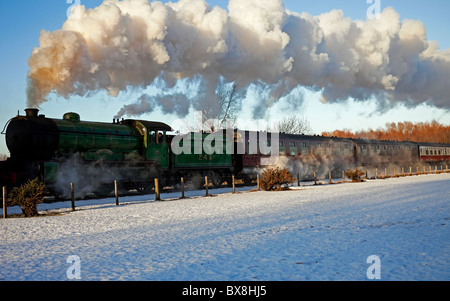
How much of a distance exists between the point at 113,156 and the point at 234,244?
11.5 m

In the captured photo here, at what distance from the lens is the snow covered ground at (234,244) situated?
4.90 metres

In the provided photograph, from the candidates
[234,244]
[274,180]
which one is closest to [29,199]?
[234,244]

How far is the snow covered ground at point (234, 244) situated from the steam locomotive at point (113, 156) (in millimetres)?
4287

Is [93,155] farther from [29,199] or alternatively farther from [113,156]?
[29,199]

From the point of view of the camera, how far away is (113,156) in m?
16.7

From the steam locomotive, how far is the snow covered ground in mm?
4287

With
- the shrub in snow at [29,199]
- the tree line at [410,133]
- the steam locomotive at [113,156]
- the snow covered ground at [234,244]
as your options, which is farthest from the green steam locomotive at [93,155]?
the tree line at [410,133]

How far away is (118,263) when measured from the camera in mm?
5465

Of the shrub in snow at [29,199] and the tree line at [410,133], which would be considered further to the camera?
the tree line at [410,133]
